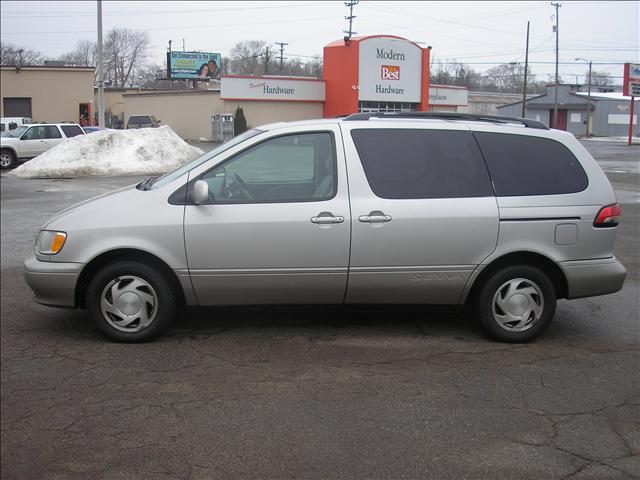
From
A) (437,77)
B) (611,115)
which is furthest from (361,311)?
(611,115)

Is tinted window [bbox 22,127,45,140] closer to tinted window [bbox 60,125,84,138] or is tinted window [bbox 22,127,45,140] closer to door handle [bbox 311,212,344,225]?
tinted window [bbox 60,125,84,138]

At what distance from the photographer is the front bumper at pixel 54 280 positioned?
4.98 m

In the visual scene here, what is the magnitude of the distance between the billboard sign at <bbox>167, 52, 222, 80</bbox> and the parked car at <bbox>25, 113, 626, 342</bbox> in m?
63.6

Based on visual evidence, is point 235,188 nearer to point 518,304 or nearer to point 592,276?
point 518,304

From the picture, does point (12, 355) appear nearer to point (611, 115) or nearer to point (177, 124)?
point (177, 124)

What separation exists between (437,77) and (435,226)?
56193 mm

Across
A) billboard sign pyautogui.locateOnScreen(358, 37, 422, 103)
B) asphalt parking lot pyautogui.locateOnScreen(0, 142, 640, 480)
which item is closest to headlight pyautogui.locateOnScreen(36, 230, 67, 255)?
asphalt parking lot pyautogui.locateOnScreen(0, 142, 640, 480)

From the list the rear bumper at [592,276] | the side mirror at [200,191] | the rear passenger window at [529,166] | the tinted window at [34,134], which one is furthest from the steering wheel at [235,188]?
the tinted window at [34,134]

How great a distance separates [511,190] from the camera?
533 centimetres

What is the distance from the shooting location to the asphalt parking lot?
344cm

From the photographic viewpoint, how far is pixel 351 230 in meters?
5.08

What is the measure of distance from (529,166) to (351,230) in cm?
156

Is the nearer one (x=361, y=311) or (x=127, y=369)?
(x=127, y=369)

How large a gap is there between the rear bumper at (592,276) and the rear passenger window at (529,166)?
0.60 metres
